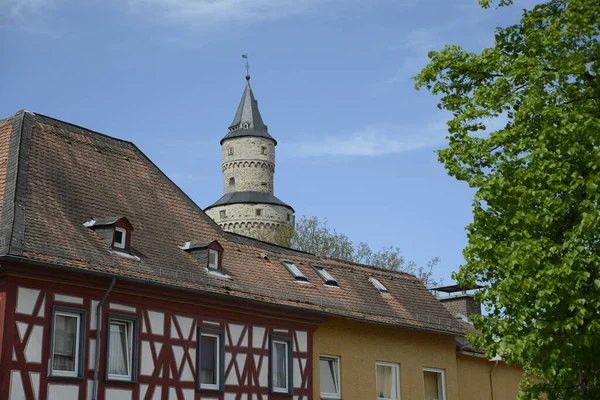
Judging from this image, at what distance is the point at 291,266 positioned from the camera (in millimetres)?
25750

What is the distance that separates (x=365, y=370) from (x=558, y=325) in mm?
9545

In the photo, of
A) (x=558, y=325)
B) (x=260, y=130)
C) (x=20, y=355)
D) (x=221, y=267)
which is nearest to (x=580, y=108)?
(x=558, y=325)

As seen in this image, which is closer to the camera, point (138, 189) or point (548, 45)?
point (548, 45)

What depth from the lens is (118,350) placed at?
63.9 ft

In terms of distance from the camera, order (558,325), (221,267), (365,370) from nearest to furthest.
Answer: (558,325), (221,267), (365,370)

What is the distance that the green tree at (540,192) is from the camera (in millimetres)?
16078

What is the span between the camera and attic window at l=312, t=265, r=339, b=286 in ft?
85.7

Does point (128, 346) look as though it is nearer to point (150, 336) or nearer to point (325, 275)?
point (150, 336)

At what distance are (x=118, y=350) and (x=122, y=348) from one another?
116 millimetres

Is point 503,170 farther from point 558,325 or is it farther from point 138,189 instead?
point 138,189

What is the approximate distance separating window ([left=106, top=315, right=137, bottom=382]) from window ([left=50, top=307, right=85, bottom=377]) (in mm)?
664

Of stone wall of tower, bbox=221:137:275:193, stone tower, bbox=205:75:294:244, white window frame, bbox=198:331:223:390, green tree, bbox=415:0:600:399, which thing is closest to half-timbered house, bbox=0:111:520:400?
white window frame, bbox=198:331:223:390

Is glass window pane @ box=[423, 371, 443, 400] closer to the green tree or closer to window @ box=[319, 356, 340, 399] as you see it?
window @ box=[319, 356, 340, 399]

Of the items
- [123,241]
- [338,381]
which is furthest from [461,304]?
[123,241]
